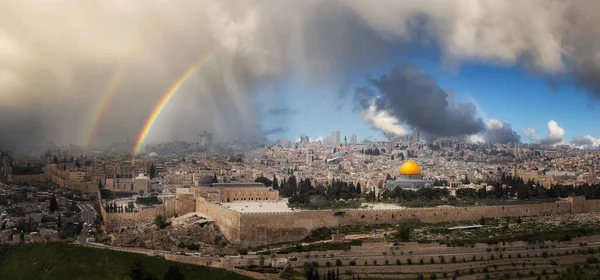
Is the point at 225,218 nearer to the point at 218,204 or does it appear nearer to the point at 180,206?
the point at 218,204

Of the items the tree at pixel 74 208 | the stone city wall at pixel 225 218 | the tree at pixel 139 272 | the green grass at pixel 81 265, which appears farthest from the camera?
the tree at pixel 74 208

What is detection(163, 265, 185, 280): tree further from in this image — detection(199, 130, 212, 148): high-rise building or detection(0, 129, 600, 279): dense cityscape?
detection(199, 130, 212, 148): high-rise building

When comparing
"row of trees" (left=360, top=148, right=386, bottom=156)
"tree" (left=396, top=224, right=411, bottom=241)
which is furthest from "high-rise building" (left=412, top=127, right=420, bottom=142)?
"tree" (left=396, top=224, right=411, bottom=241)

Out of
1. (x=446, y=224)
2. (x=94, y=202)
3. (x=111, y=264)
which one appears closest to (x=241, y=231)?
(x=111, y=264)

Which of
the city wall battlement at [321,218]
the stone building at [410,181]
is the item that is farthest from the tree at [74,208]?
the stone building at [410,181]

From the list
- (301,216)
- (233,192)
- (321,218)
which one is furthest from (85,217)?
(321,218)

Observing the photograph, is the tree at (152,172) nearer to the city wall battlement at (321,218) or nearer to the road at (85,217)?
the road at (85,217)

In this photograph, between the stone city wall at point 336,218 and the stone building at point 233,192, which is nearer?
the stone city wall at point 336,218
